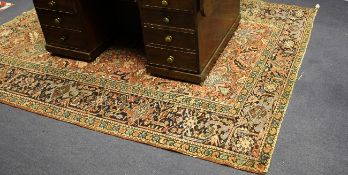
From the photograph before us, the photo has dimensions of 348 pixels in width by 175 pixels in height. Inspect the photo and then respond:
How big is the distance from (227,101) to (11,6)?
2.57 m

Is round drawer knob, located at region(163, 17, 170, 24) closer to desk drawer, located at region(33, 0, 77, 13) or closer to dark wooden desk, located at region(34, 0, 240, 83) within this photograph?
dark wooden desk, located at region(34, 0, 240, 83)

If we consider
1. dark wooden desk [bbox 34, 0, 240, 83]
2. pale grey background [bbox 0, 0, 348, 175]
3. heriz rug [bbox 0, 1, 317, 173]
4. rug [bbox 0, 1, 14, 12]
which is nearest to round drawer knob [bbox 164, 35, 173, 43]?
dark wooden desk [bbox 34, 0, 240, 83]

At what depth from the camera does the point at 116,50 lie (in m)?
2.69

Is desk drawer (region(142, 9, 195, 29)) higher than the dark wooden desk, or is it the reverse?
desk drawer (region(142, 9, 195, 29))

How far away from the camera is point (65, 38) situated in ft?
8.30

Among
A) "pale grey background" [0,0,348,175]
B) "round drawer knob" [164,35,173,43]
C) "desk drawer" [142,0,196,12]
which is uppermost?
"desk drawer" [142,0,196,12]

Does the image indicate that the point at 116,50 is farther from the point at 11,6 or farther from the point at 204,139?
the point at 11,6

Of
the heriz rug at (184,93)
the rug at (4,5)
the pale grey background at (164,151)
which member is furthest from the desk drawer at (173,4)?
the rug at (4,5)

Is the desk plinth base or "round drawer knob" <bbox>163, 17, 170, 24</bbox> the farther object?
the desk plinth base

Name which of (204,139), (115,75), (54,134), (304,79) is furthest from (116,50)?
(304,79)

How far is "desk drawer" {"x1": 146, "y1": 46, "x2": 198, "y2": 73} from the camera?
7.13 ft

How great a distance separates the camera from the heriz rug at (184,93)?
1.88 meters

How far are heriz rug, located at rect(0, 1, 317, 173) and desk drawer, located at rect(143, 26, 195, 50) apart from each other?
272mm

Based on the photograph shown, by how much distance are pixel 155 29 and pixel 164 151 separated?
2.43 ft
